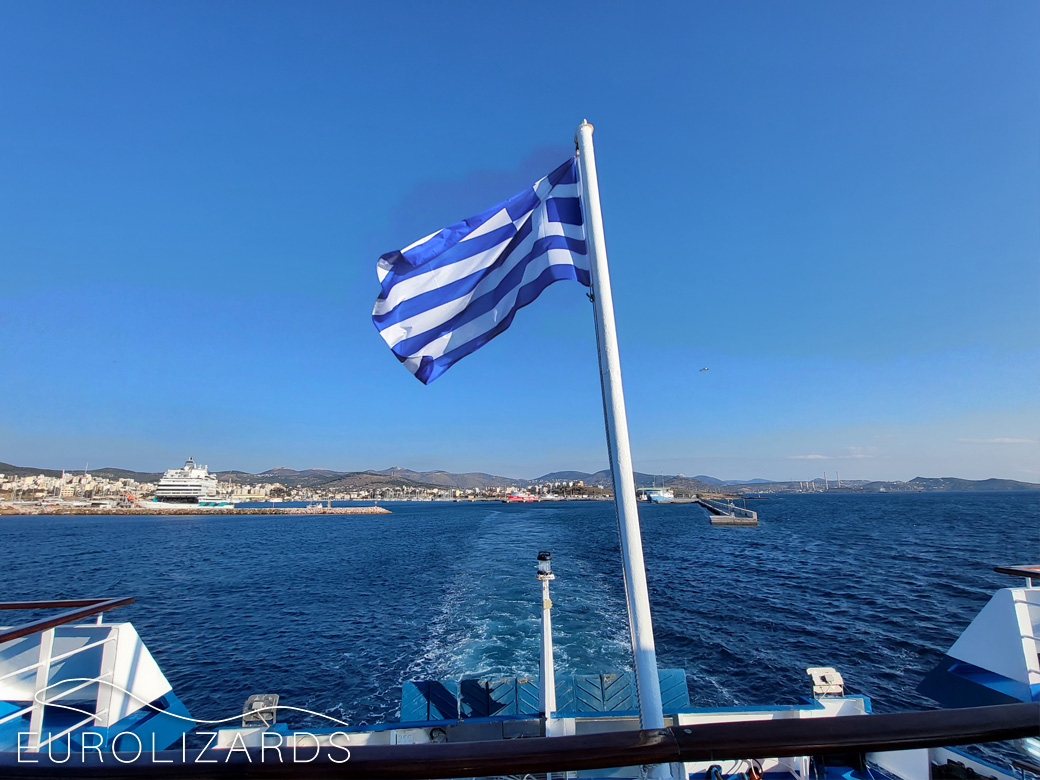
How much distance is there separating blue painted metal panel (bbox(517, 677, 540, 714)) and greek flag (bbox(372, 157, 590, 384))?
615 centimetres

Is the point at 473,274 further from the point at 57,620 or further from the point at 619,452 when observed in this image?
the point at 57,620

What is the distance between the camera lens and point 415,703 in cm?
712

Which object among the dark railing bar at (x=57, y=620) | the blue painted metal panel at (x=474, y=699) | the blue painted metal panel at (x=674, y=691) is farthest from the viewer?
the blue painted metal panel at (x=474, y=699)

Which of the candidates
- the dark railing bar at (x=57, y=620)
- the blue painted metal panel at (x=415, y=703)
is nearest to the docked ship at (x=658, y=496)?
the blue painted metal panel at (x=415, y=703)

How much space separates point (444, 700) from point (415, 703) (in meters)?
0.42

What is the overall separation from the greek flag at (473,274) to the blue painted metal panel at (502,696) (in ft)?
18.9

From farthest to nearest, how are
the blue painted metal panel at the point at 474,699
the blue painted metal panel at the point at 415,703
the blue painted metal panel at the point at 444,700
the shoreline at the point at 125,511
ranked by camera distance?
1. the shoreline at the point at 125,511
2. the blue painted metal panel at the point at 474,699
3. the blue painted metal panel at the point at 444,700
4. the blue painted metal panel at the point at 415,703

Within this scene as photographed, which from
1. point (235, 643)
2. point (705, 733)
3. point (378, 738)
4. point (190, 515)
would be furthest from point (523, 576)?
point (190, 515)

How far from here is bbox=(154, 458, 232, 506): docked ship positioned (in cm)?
13950

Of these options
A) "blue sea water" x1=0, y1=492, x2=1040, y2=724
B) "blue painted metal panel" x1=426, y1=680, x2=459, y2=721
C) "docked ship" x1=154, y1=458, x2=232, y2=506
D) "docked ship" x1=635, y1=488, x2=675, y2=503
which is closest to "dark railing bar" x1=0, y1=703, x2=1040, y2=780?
"blue painted metal panel" x1=426, y1=680, x2=459, y2=721

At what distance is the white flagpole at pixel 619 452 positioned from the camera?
307cm

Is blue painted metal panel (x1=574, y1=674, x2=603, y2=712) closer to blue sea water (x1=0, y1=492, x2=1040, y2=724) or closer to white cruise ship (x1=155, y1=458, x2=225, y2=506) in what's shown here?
blue sea water (x1=0, y1=492, x2=1040, y2=724)

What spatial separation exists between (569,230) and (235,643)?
20607 millimetres

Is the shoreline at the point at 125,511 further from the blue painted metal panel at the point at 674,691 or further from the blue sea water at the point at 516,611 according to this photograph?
the blue painted metal panel at the point at 674,691
